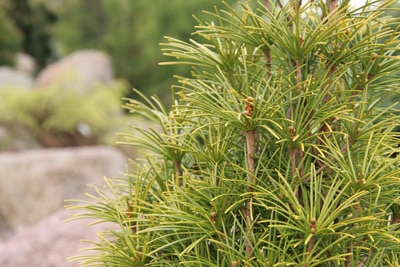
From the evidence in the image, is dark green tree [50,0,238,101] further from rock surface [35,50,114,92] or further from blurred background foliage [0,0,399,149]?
rock surface [35,50,114,92]

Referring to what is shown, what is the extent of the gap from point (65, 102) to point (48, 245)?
8.08m

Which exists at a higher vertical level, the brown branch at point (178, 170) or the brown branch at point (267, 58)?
the brown branch at point (267, 58)

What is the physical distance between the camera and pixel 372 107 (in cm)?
163

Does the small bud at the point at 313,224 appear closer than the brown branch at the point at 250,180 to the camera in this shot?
Yes

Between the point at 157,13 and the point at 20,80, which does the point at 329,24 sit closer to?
the point at 20,80

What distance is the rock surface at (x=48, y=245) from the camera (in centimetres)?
450

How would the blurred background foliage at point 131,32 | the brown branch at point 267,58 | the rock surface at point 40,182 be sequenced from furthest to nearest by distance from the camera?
1. the blurred background foliage at point 131,32
2. the rock surface at point 40,182
3. the brown branch at point 267,58

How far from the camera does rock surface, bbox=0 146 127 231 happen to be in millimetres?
8102

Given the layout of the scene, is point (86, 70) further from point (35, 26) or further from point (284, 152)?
point (284, 152)

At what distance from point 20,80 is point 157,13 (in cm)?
483

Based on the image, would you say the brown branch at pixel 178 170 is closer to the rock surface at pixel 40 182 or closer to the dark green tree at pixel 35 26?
the rock surface at pixel 40 182

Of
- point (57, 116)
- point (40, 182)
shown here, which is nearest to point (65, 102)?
point (57, 116)

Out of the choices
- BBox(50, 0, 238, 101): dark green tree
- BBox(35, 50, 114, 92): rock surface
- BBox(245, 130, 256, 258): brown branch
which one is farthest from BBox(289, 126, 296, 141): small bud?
BBox(50, 0, 238, 101): dark green tree

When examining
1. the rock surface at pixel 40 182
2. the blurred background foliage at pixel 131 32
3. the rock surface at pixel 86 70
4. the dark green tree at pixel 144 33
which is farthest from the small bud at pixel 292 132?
the dark green tree at pixel 144 33
